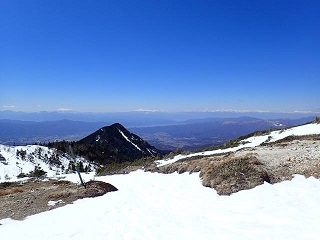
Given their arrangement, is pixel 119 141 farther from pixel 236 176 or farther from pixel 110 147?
pixel 236 176

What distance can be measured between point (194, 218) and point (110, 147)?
5315 inches

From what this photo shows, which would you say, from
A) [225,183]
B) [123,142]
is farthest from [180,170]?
[123,142]

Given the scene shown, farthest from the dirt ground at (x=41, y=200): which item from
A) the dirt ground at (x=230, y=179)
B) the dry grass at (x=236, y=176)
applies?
the dry grass at (x=236, y=176)

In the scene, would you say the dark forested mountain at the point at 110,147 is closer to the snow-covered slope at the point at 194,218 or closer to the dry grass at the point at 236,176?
the dry grass at the point at 236,176

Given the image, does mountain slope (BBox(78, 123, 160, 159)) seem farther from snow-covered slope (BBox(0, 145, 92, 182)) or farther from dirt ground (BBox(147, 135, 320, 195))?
dirt ground (BBox(147, 135, 320, 195))

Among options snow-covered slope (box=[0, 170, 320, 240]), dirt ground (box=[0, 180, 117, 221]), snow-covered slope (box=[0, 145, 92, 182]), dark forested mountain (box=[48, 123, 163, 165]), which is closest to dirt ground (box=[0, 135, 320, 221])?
dirt ground (box=[0, 180, 117, 221])

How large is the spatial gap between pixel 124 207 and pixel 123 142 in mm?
144591

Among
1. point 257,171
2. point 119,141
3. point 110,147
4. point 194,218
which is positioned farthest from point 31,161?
point 119,141

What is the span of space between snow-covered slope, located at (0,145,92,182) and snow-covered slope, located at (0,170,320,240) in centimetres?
5328

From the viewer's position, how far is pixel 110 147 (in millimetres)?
143125

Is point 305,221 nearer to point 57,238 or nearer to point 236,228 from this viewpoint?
point 236,228

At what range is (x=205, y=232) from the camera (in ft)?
31.6

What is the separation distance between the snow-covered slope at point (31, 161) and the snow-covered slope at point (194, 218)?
53.3 meters

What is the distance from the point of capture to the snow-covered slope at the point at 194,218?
938 cm
